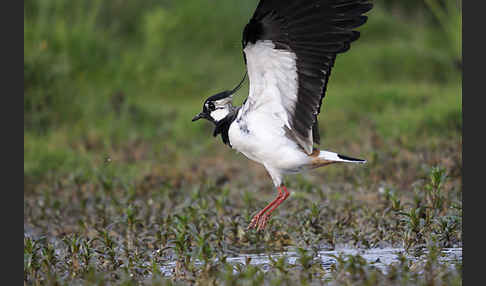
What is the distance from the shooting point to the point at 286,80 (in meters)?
4.57

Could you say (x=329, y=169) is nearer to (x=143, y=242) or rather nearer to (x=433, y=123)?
(x=433, y=123)

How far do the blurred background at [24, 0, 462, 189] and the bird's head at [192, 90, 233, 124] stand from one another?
1.99 metres

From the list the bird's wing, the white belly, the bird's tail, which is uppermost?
the bird's wing

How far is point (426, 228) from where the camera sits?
4551mm

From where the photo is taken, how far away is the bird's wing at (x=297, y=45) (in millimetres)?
4375

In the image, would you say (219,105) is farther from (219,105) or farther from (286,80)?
(286,80)

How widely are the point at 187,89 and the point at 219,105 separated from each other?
6.26m

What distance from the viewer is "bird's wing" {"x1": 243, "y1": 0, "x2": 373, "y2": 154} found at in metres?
4.38

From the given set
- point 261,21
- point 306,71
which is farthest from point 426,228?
point 261,21

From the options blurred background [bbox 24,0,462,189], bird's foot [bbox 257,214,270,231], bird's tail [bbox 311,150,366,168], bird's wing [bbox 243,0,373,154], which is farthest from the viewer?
blurred background [bbox 24,0,462,189]

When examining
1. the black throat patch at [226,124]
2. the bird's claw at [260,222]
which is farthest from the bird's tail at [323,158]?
the black throat patch at [226,124]

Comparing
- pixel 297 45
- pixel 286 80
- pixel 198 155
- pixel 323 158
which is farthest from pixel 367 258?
pixel 198 155

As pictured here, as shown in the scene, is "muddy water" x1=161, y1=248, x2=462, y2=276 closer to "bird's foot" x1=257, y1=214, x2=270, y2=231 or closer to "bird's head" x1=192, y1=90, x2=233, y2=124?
"bird's foot" x1=257, y1=214, x2=270, y2=231

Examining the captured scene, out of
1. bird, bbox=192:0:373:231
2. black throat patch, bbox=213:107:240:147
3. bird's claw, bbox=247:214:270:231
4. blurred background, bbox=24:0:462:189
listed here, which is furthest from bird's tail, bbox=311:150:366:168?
blurred background, bbox=24:0:462:189
